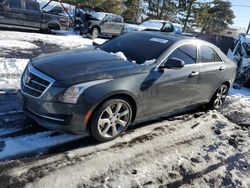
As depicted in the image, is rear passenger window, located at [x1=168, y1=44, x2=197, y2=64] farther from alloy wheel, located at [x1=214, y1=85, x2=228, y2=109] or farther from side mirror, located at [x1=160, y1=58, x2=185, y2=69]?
alloy wheel, located at [x1=214, y1=85, x2=228, y2=109]

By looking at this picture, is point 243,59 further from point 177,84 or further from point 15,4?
point 15,4

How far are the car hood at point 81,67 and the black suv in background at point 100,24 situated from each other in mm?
13140

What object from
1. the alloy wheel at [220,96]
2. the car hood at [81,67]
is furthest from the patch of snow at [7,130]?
the alloy wheel at [220,96]

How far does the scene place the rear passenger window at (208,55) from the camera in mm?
5570

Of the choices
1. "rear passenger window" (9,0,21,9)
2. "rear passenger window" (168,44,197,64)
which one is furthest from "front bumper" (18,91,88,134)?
"rear passenger window" (9,0,21,9)

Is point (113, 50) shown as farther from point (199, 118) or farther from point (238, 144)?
point (238, 144)

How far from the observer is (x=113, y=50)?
5195 mm

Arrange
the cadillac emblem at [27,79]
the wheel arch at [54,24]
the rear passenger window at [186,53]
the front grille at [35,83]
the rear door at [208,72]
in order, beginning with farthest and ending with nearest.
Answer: the wheel arch at [54,24], the rear door at [208,72], the rear passenger window at [186,53], the cadillac emblem at [27,79], the front grille at [35,83]

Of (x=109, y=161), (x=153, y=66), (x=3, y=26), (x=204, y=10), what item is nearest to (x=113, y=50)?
(x=153, y=66)

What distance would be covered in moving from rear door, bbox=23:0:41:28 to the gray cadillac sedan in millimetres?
11048

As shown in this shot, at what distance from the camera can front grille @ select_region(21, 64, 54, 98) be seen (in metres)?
3.80

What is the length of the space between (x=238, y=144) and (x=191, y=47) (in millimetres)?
1932

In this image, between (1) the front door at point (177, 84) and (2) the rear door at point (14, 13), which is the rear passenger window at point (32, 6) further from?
(1) the front door at point (177, 84)

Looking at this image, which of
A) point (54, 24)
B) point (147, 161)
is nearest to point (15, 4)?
point (54, 24)
